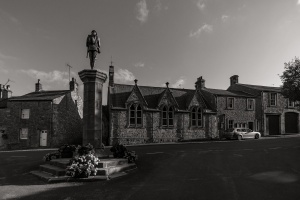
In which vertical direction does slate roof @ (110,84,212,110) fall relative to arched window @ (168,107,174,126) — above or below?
above

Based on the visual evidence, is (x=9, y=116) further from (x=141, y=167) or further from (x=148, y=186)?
(x=148, y=186)

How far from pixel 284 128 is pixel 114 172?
3346 cm

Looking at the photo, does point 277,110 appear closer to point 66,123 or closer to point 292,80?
point 292,80

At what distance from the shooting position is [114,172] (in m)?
8.85

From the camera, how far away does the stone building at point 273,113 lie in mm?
32812

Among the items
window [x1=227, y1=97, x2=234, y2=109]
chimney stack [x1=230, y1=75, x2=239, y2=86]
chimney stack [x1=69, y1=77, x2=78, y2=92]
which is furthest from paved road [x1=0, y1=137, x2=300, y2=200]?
chimney stack [x1=230, y1=75, x2=239, y2=86]

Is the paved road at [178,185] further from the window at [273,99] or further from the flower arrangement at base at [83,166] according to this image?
the window at [273,99]

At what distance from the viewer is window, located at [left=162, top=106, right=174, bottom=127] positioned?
1093 inches

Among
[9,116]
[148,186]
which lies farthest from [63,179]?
[9,116]

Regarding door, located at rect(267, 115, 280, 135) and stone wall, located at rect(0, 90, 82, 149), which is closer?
A: stone wall, located at rect(0, 90, 82, 149)

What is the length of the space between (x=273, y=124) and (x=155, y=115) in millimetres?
19398

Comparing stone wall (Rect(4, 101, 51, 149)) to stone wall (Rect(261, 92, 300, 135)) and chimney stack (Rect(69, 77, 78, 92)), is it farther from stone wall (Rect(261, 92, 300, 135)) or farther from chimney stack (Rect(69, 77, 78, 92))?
stone wall (Rect(261, 92, 300, 135))

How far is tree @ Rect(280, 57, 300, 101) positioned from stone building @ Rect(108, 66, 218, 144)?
9.34 meters

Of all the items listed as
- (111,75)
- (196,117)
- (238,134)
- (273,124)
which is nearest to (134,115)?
(111,75)
